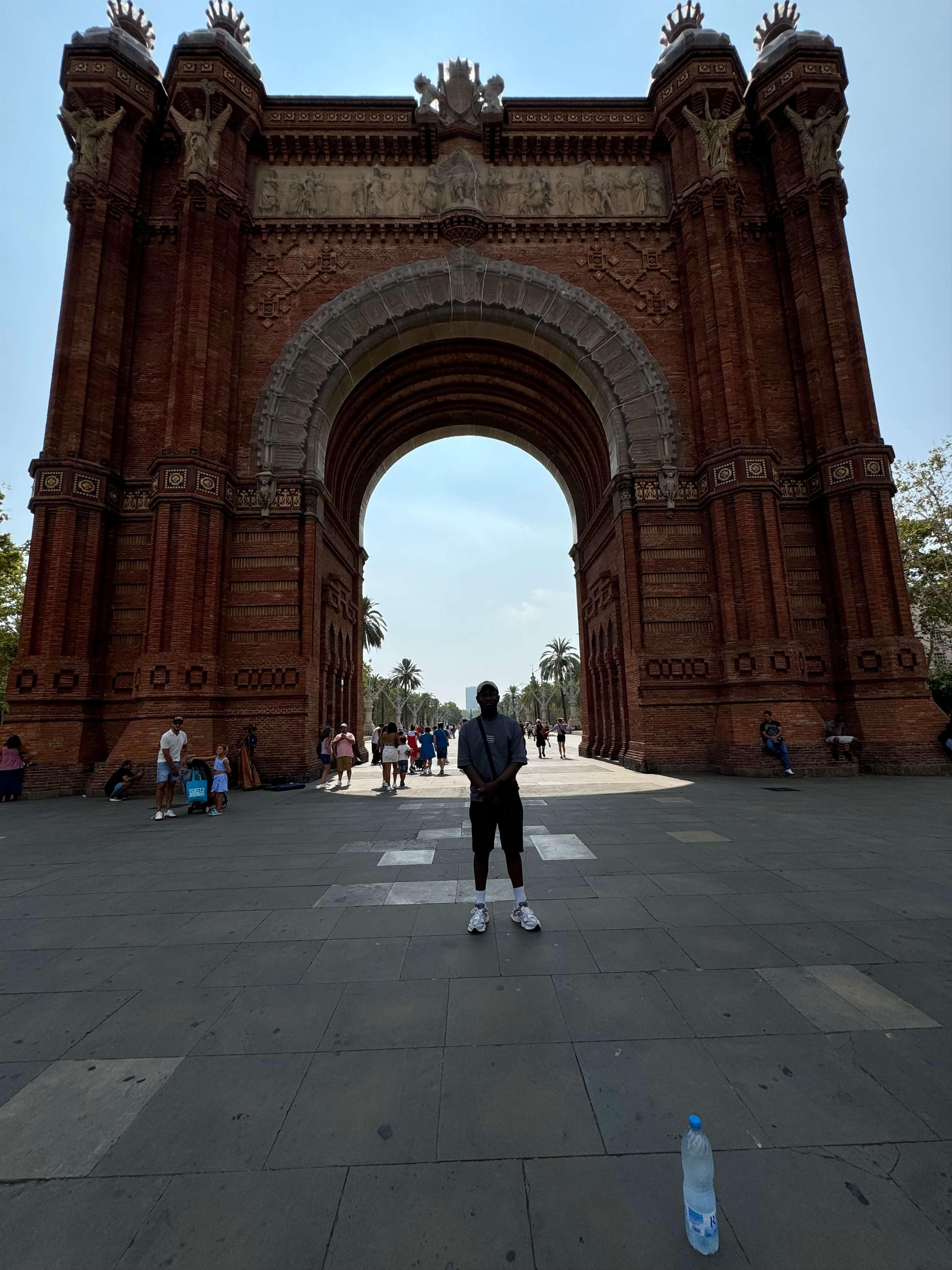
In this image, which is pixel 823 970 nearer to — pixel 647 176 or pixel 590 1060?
pixel 590 1060

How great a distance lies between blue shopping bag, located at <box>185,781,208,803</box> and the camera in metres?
11.2

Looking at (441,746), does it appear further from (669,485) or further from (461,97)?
(461,97)

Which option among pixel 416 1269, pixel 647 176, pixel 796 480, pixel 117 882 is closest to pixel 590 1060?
pixel 416 1269

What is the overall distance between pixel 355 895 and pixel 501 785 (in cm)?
198

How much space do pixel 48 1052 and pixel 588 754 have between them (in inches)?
903

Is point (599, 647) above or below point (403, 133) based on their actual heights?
below

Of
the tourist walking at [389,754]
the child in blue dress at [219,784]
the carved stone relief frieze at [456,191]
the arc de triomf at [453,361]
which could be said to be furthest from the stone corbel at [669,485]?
the child in blue dress at [219,784]

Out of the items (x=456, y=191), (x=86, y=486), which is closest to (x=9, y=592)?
(x=86, y=486)

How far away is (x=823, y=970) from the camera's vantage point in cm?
369

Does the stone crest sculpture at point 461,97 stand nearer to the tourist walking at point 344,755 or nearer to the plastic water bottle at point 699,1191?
the tourist walking at point 344,755

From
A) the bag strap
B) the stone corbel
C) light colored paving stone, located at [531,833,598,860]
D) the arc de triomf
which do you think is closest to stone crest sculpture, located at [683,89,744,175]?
the arc de triomf

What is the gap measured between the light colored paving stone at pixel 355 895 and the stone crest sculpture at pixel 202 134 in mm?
21599

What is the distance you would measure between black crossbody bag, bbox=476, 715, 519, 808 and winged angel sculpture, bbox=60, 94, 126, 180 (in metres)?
22.6

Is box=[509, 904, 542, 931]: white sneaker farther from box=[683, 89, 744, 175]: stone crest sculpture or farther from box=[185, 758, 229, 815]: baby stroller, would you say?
box=[683, 89, 744, 175]: stone crest sculpture
